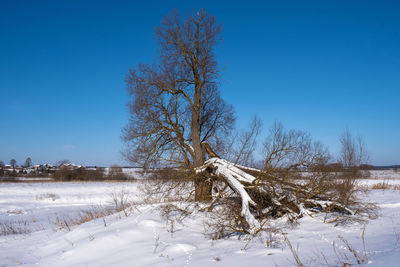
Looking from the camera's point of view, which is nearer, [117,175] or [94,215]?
[94,215]

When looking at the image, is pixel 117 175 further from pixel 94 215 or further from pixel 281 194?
pixel 281 194

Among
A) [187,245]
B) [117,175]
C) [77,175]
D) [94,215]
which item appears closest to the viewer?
[187,245]

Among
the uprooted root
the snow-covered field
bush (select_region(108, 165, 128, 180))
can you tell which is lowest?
bush (select_region(108, 165, 128, 180))

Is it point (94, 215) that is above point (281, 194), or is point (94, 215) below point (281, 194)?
below

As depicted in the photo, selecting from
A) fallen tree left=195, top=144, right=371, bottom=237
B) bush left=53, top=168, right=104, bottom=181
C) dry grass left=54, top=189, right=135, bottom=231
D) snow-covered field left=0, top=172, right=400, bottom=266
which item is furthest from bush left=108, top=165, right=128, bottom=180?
fallen tree left=195, top=144, right=371, bottom=237

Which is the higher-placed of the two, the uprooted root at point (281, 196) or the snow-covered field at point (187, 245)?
the uprooted root at point (281, 196)

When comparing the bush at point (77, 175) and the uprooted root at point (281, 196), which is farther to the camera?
the bush at point (77, 175)

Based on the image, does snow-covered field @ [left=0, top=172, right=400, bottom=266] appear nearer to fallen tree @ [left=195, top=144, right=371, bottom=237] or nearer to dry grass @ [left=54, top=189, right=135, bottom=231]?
fallen tree @ [left=195, top=144, right=371, bottom=237]

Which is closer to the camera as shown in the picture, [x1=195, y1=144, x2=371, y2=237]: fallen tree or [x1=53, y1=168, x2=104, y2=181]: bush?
[x1=195, y1=144, x2=371, y2=237]: fallen tree

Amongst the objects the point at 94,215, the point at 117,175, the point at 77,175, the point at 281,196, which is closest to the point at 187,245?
the point at 281,196

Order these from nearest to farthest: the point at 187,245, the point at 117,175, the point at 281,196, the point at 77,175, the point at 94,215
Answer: the point at 187,245 < the point at 281,196 < the point at 94,215 < the point at 117,175 < the point at 77,175

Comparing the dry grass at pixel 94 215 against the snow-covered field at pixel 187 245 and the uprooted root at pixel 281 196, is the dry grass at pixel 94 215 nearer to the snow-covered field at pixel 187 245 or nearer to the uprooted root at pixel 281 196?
the snow-covered field at pixel 187 245

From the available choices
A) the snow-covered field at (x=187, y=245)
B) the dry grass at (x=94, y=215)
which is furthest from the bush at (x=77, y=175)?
the snow-covered field at (x=187, y=245)

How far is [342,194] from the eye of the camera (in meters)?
7.53
